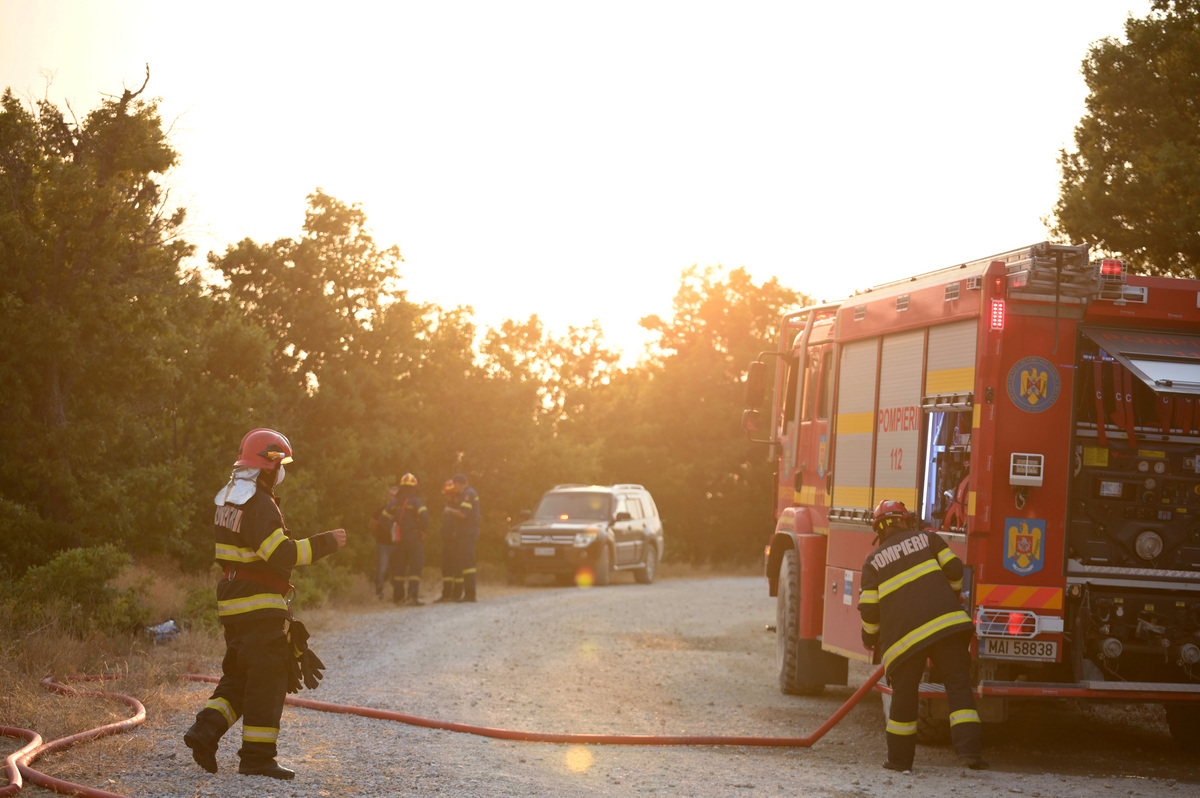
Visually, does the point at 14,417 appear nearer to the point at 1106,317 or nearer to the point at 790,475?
the point at 790,475

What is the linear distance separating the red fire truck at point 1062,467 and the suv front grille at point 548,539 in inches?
567

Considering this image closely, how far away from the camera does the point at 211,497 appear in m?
17.9

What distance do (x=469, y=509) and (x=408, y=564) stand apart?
132 cm

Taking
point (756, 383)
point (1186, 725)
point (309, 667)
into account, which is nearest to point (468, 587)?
point (756, 383)

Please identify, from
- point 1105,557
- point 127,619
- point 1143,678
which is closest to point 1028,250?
point 1105,557

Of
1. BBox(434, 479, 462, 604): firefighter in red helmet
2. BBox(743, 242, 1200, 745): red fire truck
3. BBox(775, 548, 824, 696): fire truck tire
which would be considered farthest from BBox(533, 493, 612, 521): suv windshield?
BBox(743, 242, 1200, 745): red fire truck

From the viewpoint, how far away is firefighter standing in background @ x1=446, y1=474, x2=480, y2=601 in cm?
1850

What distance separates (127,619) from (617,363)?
1607 inches

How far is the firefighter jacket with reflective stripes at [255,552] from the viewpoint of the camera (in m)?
6.50

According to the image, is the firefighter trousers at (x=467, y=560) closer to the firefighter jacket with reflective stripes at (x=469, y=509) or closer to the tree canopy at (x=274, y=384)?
the firefighter jacket with reflective stripes at (x=469, y=509)

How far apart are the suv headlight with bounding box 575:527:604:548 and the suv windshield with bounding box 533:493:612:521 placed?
62cm

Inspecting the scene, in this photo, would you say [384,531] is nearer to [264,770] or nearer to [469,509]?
[469,509]

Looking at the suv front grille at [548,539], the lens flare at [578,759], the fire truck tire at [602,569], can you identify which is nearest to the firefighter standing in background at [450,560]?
the suv front grille at [548,539]

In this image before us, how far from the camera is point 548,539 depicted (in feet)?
75.5
